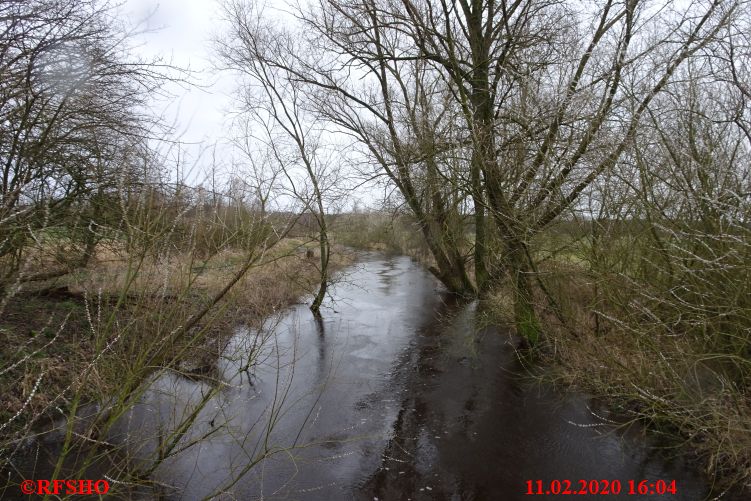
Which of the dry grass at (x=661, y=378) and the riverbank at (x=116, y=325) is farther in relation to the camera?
the dry grass at (x=661, y=378)

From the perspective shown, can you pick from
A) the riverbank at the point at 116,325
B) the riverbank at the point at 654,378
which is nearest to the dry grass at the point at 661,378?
the riverbank at the point at 654,378

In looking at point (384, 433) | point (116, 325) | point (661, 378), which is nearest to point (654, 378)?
point (661, 378)

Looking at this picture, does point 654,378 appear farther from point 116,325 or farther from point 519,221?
point 116,325

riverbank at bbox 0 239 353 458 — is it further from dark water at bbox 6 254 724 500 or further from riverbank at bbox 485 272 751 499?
riverbank at bbox 485 272 751 499

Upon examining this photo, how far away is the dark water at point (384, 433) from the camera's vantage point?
211 inches

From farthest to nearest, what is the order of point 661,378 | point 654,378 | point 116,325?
point 654,378, point 661,378, point 116,325

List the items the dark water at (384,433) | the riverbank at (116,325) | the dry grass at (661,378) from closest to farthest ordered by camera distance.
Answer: the riverbank at (116,325)
the dry grass at (661,378)
the dark water at (384,433)

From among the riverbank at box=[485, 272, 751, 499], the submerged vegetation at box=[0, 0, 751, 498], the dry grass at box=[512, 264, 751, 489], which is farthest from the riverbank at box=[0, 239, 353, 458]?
the riverbank at box=[485, 272, 751, 499]

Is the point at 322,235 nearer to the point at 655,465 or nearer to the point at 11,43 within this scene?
the point at 11,43

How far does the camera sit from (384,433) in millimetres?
6691

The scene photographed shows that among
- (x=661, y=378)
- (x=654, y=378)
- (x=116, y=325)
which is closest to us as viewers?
(x=116, y=325)

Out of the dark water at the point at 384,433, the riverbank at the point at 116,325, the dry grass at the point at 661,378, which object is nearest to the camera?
Answer: the riverbank at the point at 116,325

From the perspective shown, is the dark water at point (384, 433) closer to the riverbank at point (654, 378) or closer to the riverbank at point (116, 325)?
the riverbank at point (654, 378)

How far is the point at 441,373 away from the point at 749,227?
19.2ft
